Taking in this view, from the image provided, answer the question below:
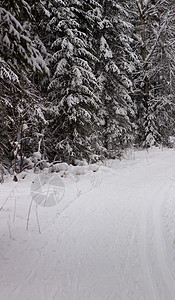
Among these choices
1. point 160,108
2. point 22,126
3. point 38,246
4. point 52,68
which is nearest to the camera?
point 38,246

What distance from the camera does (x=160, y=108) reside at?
13.5 m

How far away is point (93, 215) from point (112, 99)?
8582 mm

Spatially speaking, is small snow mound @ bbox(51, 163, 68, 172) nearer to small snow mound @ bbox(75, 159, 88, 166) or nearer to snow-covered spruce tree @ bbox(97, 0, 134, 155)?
small snow mound @ bbox(75, 159, 88, 166)

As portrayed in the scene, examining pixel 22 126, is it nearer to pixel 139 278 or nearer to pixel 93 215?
pixel 93 215

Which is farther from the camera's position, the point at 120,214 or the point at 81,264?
the point at 120,214

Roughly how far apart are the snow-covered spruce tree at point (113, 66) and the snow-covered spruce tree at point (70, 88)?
2011mm

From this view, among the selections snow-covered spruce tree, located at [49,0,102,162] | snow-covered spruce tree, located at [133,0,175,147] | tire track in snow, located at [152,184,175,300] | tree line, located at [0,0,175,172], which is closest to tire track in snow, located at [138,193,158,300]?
tire track in snow, located at [152,184,175,300]

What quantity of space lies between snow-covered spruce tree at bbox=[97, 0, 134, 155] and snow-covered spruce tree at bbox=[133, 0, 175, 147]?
2.34 m

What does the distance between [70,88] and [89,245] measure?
6.40 meters

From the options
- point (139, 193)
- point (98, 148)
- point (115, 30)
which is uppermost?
point (115, 30)

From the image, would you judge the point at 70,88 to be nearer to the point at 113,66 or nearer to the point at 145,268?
the point at 113,66

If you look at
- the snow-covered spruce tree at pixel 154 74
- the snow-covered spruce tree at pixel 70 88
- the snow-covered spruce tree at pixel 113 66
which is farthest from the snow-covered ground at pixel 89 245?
the snow-covered spruce tree at pixel 154 74

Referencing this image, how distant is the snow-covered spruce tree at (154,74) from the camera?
487 inches

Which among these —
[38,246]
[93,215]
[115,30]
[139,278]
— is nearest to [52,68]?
[115,30]
